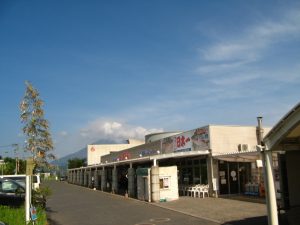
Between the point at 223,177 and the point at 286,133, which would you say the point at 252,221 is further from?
the point at 223,177

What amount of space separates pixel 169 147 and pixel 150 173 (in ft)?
26.6

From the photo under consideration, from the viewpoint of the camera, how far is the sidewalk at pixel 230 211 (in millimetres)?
15342

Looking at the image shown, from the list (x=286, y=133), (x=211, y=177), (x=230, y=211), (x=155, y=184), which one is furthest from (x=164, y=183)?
(x=286, y=133)

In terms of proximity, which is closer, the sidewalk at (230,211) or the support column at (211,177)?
the sidewalk at (230,211)

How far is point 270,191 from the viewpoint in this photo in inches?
435

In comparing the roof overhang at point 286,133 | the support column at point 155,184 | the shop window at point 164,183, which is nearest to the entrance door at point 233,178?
the shop window at point 164,183

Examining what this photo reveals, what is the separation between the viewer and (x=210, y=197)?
26047mm

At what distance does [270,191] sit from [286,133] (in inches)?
69.6

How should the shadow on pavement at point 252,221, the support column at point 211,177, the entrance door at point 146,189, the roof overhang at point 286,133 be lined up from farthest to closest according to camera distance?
the entrance door at point 146,189 < the support column at point 211,177 < the shadow on pavement at point 252,221 < the roof overhang at point 286,133

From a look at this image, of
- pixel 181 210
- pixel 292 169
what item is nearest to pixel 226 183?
pixel 181 210

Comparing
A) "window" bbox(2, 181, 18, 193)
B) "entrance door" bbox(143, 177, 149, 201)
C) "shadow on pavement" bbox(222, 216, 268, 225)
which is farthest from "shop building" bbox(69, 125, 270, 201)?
"window" bbox(2, 181, 18, 193)

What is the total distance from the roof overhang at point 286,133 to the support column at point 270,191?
341 mm

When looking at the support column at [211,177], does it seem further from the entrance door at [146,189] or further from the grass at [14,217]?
the grass at [14,217]

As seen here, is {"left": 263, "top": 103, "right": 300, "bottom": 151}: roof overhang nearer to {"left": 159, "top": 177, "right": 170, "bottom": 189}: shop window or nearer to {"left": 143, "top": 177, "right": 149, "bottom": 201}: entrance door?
{"left": 159, "top": 177, "right": 170, "bottom": 189}: shop window
